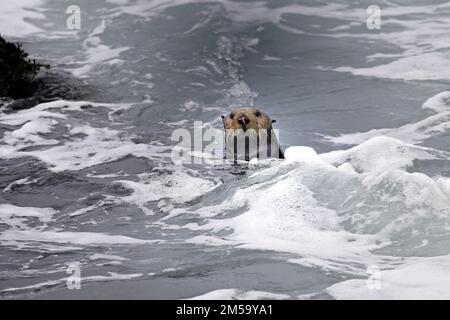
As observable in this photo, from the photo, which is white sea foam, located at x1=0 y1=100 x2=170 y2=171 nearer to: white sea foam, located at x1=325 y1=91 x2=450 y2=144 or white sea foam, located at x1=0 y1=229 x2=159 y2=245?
white sea foam, located at x1=0 y1=229 x2=159 y2=245

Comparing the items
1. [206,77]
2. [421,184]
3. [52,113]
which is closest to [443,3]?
[206,77]

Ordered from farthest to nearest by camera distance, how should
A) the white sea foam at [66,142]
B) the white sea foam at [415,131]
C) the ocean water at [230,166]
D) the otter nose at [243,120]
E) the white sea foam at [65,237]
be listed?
the white sea foam at [415,131] < the otter nose at [243,120] < the white sea foam at [66,142] < the white sea foam at [65,237] < the ocean water at [230,166]

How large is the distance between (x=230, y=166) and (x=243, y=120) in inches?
41.4

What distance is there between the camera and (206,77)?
1416cm

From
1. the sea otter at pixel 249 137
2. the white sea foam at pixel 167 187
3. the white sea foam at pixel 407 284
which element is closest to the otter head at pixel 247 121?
the sea otter at pixel 249 137

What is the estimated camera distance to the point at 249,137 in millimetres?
9875

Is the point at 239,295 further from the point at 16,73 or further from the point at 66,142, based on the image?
the point at 16,73

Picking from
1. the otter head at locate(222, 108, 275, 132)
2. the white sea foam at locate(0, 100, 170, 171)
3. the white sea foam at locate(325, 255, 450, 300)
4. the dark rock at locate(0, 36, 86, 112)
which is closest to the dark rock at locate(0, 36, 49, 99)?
the dark rock at locate(0, 36, 86, 112)

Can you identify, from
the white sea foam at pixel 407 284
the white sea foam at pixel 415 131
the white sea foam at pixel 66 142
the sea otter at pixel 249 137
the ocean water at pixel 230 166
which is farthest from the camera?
the white sea foam at pixel 415 131

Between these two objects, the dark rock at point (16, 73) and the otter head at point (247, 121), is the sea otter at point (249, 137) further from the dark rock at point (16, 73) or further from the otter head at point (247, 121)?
the dark rock at point (16, 73)

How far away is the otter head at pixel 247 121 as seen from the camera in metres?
9.88

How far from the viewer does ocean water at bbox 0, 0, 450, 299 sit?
512cm
